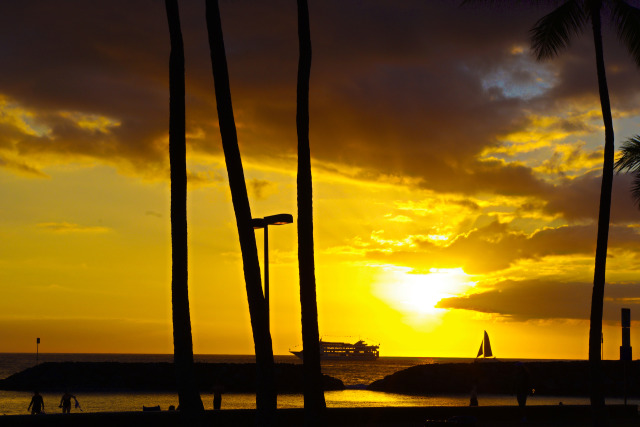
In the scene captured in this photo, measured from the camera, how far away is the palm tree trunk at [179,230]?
1736 cm

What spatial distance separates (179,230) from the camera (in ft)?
58.5

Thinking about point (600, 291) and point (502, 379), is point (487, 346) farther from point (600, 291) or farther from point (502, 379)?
point (600, 291)

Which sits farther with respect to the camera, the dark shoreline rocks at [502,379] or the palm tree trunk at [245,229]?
the dark shoreline rocks at [502,379]

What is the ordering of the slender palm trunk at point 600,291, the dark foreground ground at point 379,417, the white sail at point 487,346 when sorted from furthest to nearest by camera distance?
the white sail at point 487,346, the slender palm trunk at point 600,291, the dark foreground ground at point 379,417

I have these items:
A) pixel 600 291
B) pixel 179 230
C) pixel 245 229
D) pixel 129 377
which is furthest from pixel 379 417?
pixel 129 377

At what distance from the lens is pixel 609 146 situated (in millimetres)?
24359

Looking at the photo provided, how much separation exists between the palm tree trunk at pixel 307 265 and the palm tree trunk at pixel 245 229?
0.84 m

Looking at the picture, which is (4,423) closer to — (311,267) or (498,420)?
(311,267)

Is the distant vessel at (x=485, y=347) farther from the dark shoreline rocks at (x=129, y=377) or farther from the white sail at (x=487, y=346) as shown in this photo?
the dark shoreline rocks at (x=129, y=377)

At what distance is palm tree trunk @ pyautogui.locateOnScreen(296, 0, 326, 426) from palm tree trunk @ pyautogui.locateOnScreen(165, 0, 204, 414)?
96.6 inches

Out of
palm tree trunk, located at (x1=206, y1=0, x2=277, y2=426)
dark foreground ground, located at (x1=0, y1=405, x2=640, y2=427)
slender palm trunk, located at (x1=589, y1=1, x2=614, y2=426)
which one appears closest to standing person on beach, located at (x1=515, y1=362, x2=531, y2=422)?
dark foreground ground, located at (x1=0, y1=405, x2=640, y2=427)

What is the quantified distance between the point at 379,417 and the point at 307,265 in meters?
11.3

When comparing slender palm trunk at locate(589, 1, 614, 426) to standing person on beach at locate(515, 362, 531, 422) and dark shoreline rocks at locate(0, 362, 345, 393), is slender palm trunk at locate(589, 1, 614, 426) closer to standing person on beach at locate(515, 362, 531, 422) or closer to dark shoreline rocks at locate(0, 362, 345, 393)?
Answer: standing person on beach at locate(515, 362, 531, 422)

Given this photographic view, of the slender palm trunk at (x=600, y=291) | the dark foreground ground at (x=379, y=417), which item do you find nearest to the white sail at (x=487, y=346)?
the dark foreground ground at (x=379, y=417)
